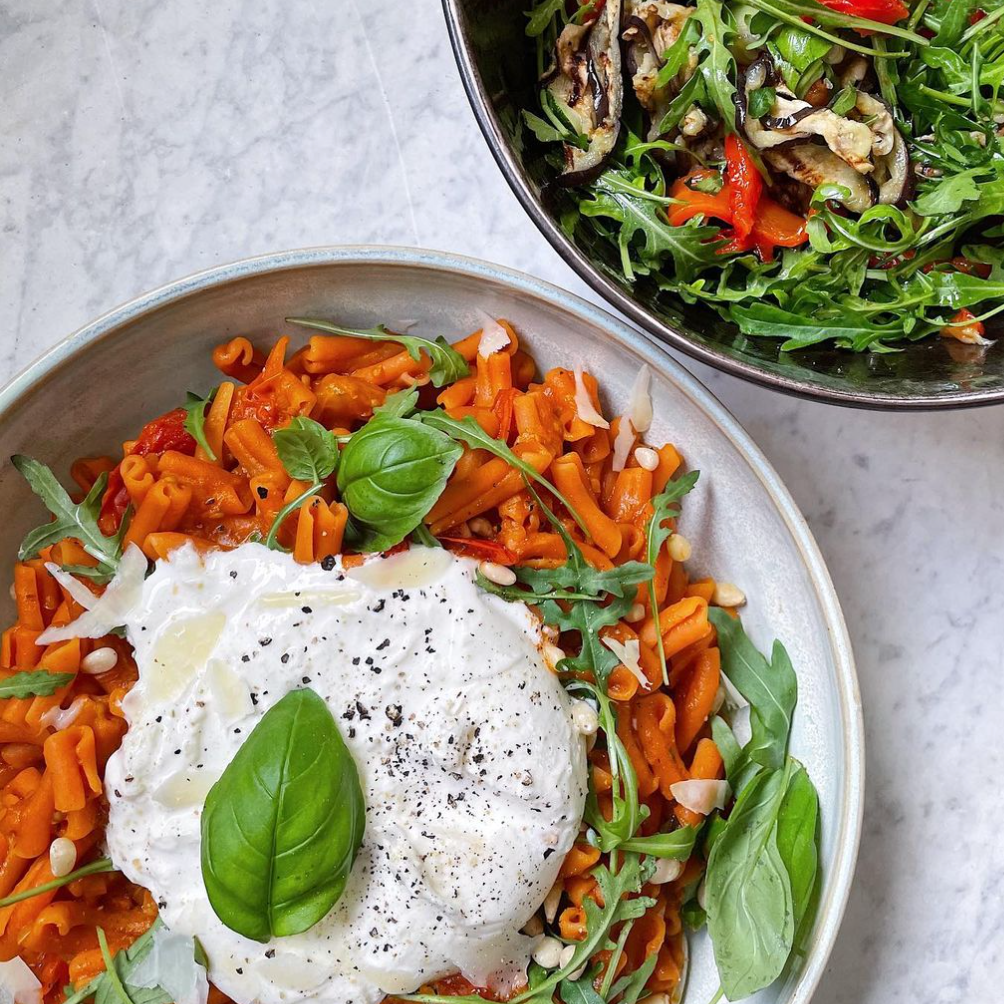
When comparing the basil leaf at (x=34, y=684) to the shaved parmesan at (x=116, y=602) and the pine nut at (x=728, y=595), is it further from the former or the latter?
the pine nut at (x=728, y=595)

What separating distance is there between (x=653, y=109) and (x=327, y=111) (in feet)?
2.43

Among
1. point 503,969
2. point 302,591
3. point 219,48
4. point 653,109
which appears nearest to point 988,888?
point 503,969

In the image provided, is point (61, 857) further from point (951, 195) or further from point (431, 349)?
point (951, 195)

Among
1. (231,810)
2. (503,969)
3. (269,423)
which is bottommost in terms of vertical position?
(503,969)

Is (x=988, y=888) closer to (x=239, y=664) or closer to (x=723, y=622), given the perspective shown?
(x=723, y=622)

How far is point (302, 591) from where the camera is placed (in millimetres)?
1682

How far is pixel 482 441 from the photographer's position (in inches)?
67.5

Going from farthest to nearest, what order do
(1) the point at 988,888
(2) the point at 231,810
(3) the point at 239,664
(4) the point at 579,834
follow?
(1) the point at 988,888 < (4) the point at 579,834 < (3) the point at 239,664 < (2) the point at 231,810

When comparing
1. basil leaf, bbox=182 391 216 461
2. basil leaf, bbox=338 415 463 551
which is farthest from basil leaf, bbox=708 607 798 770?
basil leaf, bbox=182 391 216 461

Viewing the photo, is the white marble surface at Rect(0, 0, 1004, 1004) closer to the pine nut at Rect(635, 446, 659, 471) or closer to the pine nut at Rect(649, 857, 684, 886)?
the pine nut at Rect(635, 446, 659, 471)

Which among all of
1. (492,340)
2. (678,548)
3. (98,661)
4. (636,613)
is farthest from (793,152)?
(98,661)

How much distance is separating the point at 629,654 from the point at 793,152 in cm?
90

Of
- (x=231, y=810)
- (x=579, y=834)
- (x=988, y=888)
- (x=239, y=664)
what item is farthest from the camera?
(x=988, y=888)

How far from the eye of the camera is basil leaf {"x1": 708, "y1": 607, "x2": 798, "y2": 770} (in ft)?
6.10
